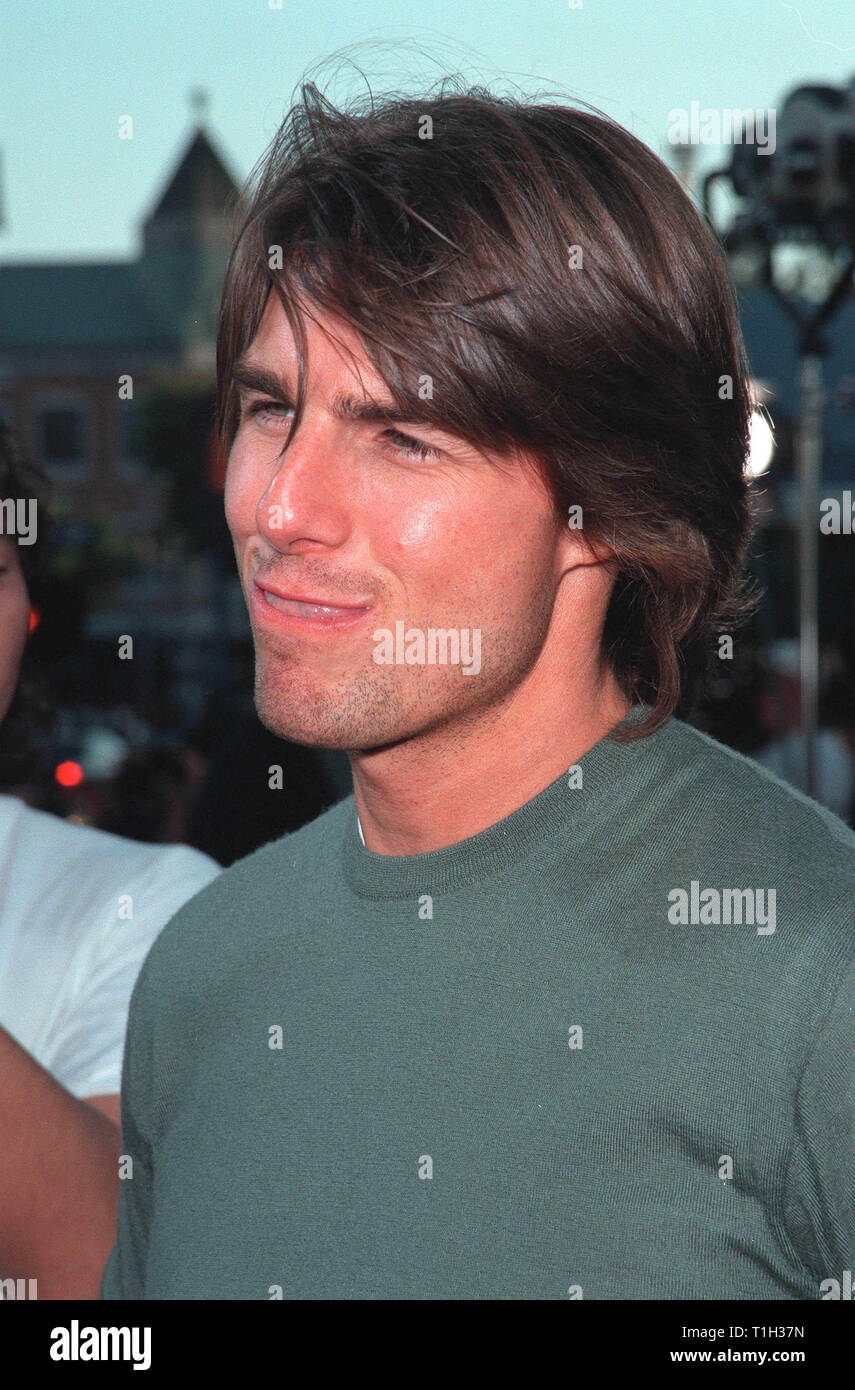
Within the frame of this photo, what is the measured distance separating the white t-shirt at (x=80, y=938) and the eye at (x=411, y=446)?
0.86 meters

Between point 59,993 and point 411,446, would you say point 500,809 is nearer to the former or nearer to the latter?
point 411,446

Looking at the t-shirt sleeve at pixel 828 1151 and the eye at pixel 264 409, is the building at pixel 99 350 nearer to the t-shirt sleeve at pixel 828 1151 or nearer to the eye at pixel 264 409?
the eye at pixel 264 409

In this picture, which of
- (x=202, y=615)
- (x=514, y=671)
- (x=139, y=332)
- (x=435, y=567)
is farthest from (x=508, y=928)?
(x=139, y=332)

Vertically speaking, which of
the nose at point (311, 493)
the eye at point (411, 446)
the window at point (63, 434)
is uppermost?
the eye at point (411, 446)

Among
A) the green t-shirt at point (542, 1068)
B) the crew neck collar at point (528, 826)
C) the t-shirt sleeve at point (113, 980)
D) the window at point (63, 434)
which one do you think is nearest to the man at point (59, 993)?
the t-shirt sleeve at point (113, 980)

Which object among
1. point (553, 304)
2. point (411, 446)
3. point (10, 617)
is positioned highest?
point (553, 304)

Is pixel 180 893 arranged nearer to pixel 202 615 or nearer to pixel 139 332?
pixel 202 615

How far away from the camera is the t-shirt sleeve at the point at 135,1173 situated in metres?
1.79

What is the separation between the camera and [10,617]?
84.9 inches

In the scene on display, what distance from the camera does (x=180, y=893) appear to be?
2168 mm

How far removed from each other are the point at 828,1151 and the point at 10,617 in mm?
1412

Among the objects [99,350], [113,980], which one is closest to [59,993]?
[113,980]

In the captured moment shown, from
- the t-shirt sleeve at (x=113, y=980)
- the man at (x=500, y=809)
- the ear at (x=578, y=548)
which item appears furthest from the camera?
the t-shirt sleeve at (x=113, y=980)
